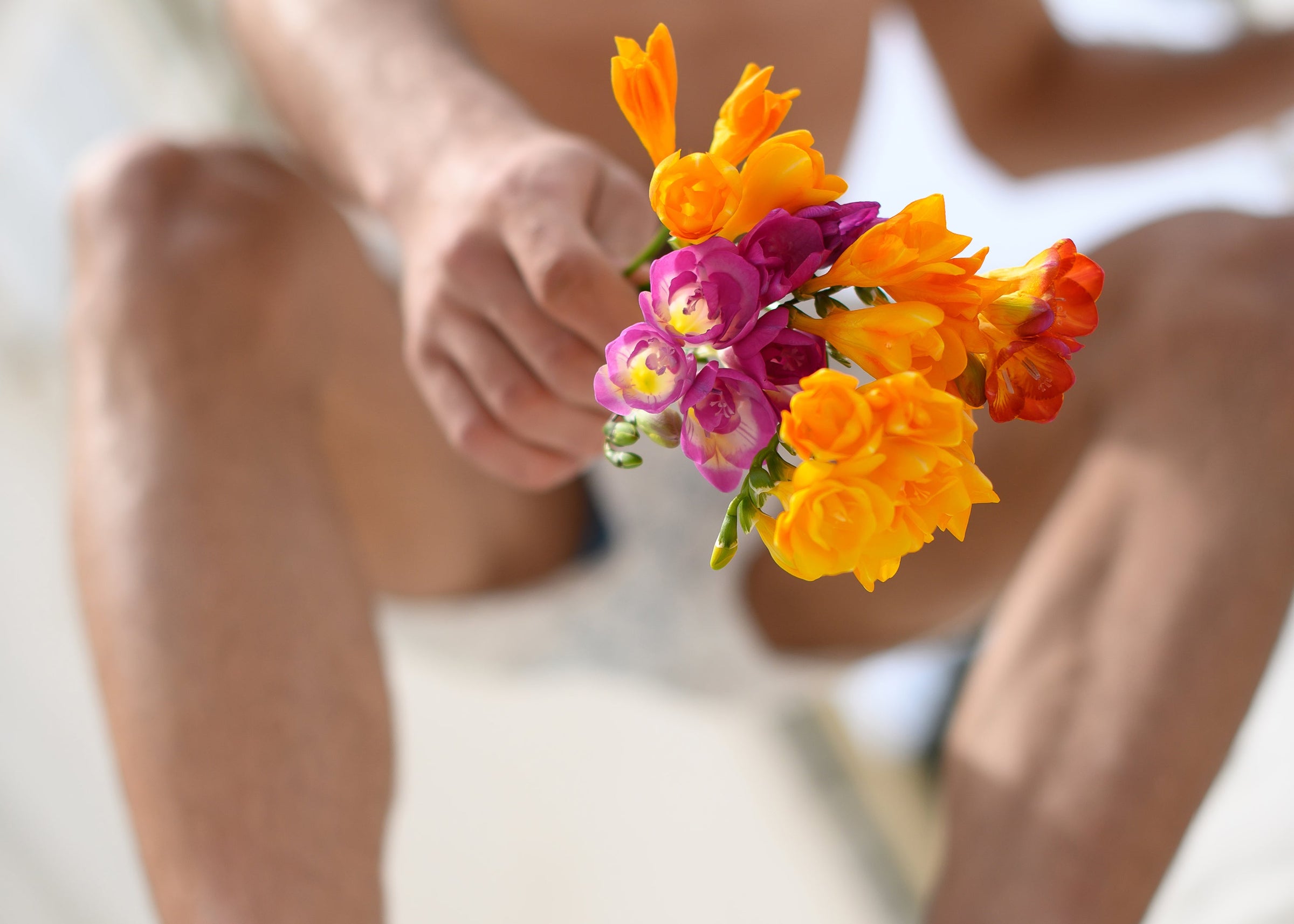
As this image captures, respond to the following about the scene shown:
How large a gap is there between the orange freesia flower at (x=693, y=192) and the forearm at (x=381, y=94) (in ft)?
0.69

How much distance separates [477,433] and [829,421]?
24 cm

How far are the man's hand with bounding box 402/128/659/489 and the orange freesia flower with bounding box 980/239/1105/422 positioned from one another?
141mm

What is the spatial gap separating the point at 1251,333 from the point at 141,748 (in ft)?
1.81

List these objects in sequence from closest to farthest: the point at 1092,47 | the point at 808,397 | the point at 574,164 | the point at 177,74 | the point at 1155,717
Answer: the point at 808,397, the point at 574,164, the point at 1155,717, the point at 1092,47, the point at 177,74

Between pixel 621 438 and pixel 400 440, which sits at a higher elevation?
pixel 621 438

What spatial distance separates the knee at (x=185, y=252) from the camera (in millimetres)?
533

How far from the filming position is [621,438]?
27 cm

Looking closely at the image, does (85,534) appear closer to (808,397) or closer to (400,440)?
(400,440)

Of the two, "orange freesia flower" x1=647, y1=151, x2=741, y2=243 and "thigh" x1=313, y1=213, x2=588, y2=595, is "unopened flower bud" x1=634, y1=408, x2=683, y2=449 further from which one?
"thigh" x1=313, y1=213, x2=588, y2=595

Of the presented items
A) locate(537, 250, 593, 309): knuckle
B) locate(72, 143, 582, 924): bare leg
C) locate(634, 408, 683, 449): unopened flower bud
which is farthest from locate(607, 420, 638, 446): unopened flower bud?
locate(72, 143, 582, 924): bare leg

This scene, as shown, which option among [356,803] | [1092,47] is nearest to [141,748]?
[356,803]

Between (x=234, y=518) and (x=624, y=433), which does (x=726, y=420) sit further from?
(x=234, y=518)

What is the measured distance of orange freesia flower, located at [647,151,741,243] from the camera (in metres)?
0.24

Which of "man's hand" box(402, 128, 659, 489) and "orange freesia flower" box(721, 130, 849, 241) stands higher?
"orange freesia flower" box(721, 130, 849, 241)
